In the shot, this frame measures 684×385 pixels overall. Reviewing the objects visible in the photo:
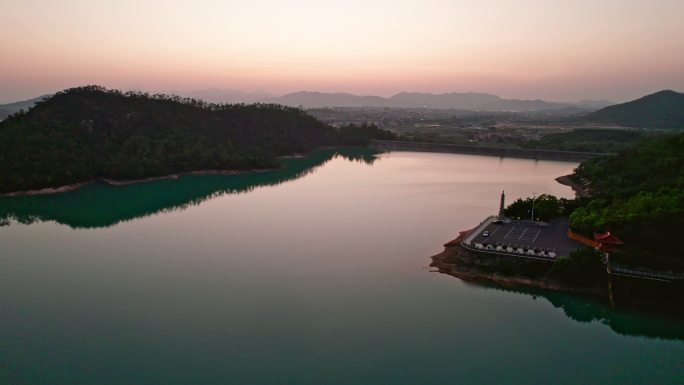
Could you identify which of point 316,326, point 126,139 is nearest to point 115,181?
point 126,139

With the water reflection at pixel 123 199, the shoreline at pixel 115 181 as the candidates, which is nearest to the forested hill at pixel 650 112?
the shoreline at pixel 115 181

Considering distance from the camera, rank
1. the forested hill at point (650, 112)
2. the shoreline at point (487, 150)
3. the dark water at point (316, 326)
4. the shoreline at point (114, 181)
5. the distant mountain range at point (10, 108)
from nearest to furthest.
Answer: the dark water at point (316, 326) < the shoreline at point (114, 181) < the shoreline at point (487, 150) < the distant mountain range at point (10, 108) < the forested hill at point (650, 112)

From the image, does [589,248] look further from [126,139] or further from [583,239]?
[126,139]

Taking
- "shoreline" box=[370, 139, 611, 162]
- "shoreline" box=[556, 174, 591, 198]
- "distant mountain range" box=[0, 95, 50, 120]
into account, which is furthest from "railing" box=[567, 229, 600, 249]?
"distant mountain range" box=[0, 95, 50, 120]

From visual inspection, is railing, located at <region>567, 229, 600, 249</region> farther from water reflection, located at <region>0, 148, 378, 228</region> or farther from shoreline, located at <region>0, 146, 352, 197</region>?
shoreline, located at <region>0, 146, 352, 197</region>

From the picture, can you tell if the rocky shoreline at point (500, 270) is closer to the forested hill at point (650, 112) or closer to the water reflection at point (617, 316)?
the water reflection at point (617, 316)
